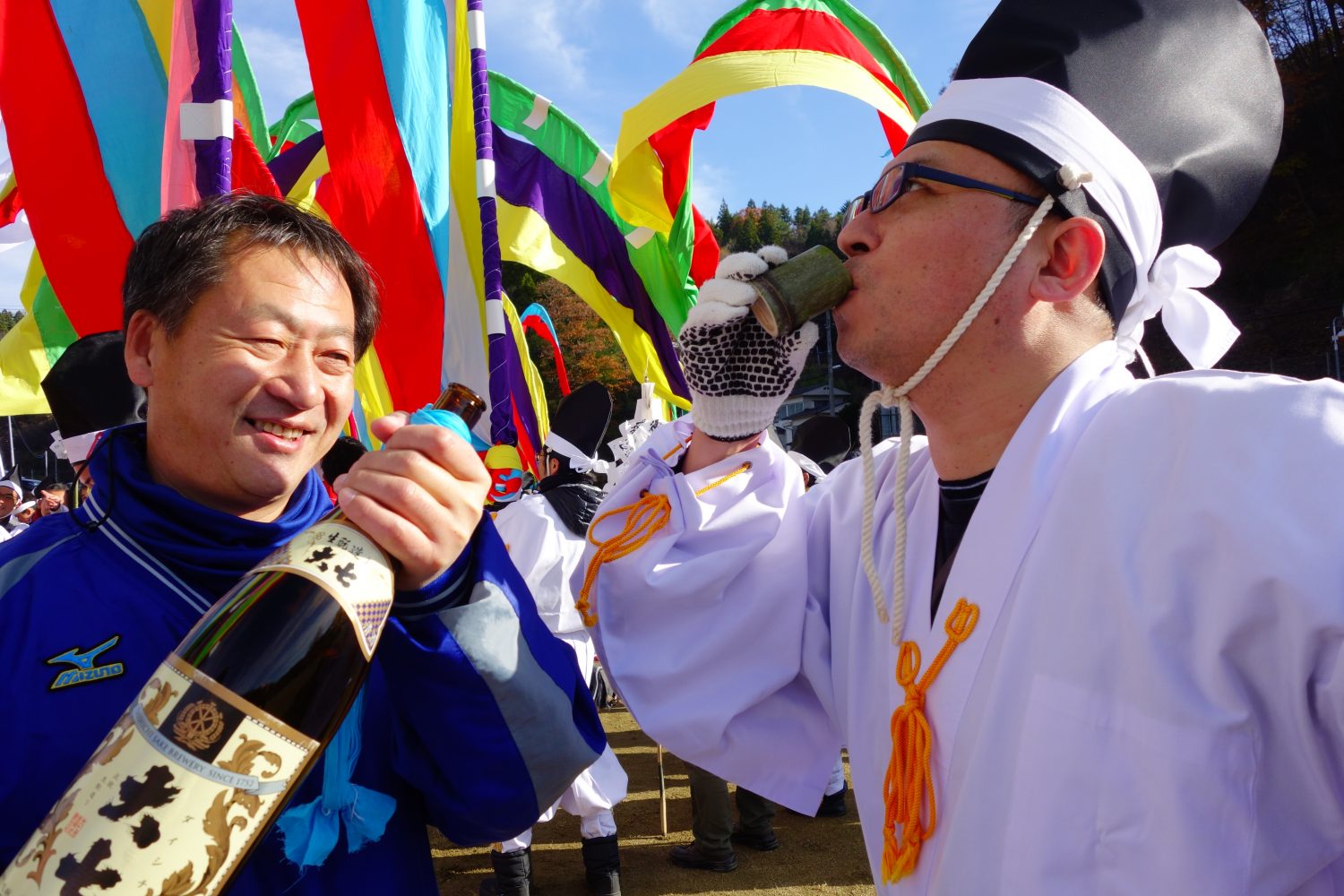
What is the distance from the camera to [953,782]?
1478 mm

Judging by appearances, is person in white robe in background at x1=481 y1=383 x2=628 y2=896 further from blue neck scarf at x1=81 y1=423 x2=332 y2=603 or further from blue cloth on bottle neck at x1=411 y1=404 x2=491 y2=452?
blue cloth on bottle neck at x1=411 y1=404 x2=491 y2=452

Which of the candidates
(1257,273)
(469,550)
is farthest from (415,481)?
(1257,273)

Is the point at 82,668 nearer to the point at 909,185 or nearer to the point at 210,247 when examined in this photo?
the point at 210,247

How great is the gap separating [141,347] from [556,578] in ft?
12.4

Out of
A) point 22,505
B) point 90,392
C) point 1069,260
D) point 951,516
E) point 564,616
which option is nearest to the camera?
point 1069,260

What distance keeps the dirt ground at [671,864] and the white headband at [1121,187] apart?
4.30 m

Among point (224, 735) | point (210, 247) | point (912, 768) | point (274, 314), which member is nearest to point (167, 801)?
point (224, 735)

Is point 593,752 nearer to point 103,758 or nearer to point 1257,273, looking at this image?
point 103,758

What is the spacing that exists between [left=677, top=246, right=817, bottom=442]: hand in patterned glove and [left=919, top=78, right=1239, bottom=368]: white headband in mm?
503

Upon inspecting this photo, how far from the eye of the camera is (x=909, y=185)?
1710 millimetres

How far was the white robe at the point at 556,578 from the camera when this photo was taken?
16.1 feet

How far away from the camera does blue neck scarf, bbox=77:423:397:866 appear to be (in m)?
1.28

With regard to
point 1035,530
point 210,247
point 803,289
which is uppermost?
point 210,247

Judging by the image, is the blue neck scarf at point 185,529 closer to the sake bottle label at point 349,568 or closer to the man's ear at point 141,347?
the man's ear at point 141,347
